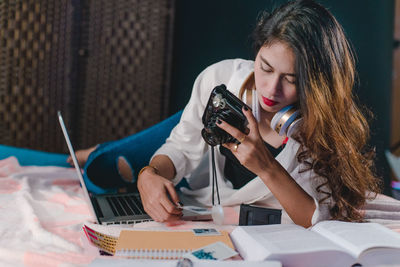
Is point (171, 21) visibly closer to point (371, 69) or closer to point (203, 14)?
point (203, 14)

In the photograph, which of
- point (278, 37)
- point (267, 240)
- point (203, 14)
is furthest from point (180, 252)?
point (203, 14)

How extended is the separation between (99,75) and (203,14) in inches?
30.3

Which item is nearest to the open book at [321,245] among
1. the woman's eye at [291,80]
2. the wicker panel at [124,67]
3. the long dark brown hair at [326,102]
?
the long dark brown hair at [326,102]

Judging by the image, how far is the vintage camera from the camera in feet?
2.94

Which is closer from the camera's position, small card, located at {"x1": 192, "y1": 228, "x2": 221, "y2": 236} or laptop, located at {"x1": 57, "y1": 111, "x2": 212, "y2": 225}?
small card, located at {"x1": 192, "y1": 228, "x2": 221, "y2": 236}

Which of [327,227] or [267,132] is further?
[267,132]

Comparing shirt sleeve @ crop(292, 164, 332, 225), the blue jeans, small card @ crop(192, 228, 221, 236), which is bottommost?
the blue jeans

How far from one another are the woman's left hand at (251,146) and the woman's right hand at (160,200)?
19cm

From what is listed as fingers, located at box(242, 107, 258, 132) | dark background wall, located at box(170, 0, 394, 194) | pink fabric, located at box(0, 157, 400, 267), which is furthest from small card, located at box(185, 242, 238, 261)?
dark background wall, located at box(170, 0, 394, 194)

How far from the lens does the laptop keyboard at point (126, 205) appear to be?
1.01 m

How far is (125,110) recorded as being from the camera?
236cm

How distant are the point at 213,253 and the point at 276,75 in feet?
1.70

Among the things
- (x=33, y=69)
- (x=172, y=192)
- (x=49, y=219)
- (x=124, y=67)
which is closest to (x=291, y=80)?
(x=172, y=192)

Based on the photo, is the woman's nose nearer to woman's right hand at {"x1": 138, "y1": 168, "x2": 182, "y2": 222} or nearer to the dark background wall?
woman's right hand at {"x1": 138, "y1": 168, "x2": 182, "y2": 222}
